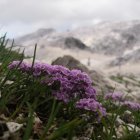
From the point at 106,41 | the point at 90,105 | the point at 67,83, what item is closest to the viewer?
the point at 90,105

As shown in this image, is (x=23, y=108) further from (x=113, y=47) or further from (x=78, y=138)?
(x=113, y=47)

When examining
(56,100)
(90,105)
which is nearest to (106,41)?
(56,100)

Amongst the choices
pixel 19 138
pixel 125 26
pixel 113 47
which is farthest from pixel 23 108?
pixel 125 26

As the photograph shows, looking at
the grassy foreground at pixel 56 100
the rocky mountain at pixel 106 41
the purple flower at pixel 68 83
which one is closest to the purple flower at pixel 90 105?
the grassy foreground at pixel 56 100

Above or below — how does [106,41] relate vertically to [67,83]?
above

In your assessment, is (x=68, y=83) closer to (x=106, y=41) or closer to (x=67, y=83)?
(x=67, y=83)

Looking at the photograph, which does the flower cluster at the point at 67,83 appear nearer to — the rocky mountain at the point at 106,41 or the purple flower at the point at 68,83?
the purple flower at the point at 68,83

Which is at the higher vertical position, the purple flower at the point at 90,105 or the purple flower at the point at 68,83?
the purple flower at the point at 68,83

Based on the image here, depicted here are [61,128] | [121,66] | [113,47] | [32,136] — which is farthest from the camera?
[113,47]
